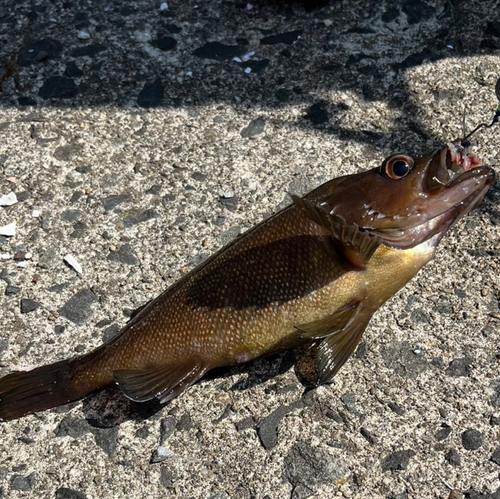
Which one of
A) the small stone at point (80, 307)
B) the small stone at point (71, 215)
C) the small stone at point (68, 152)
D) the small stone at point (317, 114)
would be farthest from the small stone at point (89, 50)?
the small stone at point (80, 307)

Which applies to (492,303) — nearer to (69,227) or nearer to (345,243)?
(345,243)

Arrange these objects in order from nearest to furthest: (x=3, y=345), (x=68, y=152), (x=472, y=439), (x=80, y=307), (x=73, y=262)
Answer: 1. (x=472, y=439)
2. (x=3, y=345)
3. (x=80, y=307)
4. (x=73, y=262)
5. (x=68, y=152)

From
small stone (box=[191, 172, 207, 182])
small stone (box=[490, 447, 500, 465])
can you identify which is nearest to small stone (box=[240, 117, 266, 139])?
small stone (box=[191, 172, 207, 182])

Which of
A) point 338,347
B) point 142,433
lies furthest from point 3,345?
point 338,347

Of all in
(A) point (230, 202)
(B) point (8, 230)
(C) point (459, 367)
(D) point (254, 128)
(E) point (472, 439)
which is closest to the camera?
(E) point (472, 439)

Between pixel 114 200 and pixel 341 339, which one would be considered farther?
pixel 114 200

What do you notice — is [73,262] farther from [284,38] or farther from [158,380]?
[284,38]

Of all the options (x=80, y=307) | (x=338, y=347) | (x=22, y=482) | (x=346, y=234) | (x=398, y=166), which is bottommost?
(x=22, y=482)
